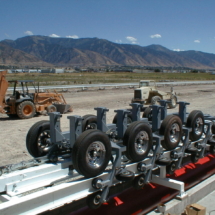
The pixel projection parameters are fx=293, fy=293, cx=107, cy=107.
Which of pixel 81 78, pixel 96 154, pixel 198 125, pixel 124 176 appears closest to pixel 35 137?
pixel 96 154

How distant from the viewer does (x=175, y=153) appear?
5.45 m

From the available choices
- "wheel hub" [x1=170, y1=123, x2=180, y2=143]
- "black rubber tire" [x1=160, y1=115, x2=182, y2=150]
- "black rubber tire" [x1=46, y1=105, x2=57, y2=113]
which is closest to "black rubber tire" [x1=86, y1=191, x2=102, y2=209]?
"black rubber tire" [x1=160, y1=115, x2=182, y2=150]

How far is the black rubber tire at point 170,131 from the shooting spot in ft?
17.3

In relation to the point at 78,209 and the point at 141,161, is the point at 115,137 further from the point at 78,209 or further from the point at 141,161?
the point at 78,209

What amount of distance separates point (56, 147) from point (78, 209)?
1.18m

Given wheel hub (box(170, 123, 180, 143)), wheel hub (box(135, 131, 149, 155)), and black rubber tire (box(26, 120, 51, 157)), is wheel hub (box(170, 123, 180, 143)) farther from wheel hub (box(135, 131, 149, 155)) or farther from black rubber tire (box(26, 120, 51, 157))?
black rubber tire (box(26, 120, 51, 157))

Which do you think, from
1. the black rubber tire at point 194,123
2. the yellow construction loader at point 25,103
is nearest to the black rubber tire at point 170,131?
the black rubber tire at point 194,123

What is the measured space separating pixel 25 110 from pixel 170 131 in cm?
1069

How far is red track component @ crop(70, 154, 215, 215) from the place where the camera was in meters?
4.89

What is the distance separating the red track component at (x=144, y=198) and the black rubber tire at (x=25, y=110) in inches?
384

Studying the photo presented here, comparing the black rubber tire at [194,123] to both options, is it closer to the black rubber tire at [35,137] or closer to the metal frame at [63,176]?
the metal frame at [63,176]

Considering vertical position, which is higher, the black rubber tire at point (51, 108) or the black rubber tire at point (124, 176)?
the black rubber tire at point (124, 176)

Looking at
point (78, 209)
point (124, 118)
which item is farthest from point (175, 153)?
point (78, 209)

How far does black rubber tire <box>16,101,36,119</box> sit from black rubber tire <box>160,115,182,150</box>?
34.0 feet
